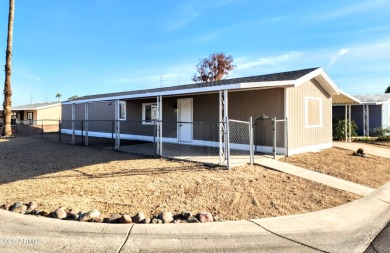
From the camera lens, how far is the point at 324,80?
463 inches

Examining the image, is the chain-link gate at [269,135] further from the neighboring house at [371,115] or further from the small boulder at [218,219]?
the neighboring house at [371,115]

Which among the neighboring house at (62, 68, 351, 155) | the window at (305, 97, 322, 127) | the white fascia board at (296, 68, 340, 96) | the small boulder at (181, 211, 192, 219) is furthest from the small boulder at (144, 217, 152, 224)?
the window at (305, 97, 322, 127)

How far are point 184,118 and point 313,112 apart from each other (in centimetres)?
604

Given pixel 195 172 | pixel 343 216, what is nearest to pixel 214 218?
pixel 343 216

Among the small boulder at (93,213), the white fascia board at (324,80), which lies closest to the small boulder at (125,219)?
the small boulder at (93,213)

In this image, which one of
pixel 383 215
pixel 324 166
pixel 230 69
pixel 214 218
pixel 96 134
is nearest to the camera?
pixel 214 218

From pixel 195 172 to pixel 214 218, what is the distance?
303cm

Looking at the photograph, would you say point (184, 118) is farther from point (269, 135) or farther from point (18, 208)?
point (18, 208)

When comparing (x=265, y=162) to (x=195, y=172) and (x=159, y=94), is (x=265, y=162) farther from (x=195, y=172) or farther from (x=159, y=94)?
(x=159, y=94)

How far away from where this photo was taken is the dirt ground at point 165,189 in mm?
Answer: 4961

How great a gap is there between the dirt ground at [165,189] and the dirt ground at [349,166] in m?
1.58

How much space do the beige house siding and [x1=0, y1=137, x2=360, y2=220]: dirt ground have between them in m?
3.36

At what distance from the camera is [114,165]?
339 inches

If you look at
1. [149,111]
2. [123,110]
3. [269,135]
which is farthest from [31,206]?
[123,110]
